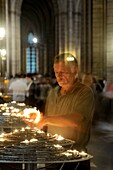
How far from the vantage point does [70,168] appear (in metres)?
4.46

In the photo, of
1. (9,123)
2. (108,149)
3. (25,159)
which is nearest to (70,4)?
(108,149)

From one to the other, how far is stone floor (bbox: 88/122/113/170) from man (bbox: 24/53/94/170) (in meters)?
3.59

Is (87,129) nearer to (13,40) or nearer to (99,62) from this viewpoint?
(99,62)

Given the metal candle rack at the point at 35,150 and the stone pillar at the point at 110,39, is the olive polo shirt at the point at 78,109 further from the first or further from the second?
the stone pillar at the point at 110,39

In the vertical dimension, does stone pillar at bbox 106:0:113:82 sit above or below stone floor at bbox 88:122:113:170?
above

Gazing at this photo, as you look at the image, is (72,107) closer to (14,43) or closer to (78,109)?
(78,109)

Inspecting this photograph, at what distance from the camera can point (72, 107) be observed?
4.43m

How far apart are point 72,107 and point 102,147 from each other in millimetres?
6087

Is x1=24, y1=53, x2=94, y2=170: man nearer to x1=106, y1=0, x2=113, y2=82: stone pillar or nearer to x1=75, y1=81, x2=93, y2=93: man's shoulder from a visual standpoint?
x1=75, y1=81, x2=93, y2=93: man's shoulder

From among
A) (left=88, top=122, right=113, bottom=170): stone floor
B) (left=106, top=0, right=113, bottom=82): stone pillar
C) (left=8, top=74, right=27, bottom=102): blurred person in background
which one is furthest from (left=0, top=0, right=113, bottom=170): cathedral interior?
(left=88, top=122, right=113, bottom=170): stone floor

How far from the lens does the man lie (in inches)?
169

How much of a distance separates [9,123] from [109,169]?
8.51 feet

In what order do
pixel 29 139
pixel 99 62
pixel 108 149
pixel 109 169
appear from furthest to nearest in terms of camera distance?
pixel 99 62 → pixel 108 149 → pixel 109 169 → pixel 29 139

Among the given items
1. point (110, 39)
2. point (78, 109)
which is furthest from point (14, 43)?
point (78, 109)
